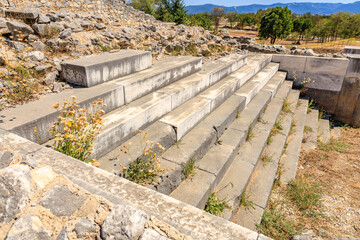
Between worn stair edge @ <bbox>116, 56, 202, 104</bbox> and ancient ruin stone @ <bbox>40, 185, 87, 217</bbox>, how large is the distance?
2189 millimetres

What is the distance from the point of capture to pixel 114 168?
2521 mm

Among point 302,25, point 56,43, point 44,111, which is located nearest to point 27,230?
point 44,111

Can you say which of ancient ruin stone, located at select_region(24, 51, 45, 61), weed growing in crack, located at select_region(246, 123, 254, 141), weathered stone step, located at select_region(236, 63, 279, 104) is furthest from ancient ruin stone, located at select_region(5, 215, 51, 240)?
weathered stone step, located at select_region(236, 63, 279, 104)

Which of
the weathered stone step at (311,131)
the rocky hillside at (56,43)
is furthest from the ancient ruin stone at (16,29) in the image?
the weathered stone step at (311,131)

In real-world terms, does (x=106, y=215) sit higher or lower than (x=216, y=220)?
higher

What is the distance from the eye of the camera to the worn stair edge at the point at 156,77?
360cm

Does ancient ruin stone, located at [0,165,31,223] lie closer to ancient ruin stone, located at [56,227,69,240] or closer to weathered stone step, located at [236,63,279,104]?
ancient ruin stone, located at [56,227,69,240]

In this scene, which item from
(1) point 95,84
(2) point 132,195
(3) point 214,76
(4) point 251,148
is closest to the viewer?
(2) point 132,195

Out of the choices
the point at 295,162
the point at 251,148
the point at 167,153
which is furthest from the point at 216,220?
the point at 295,162

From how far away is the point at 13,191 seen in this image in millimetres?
1325

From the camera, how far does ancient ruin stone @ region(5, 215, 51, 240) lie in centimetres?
114

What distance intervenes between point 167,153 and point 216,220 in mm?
1638

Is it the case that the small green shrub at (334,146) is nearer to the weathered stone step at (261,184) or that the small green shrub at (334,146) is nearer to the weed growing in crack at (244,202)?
the weathered stone step at (261,184)

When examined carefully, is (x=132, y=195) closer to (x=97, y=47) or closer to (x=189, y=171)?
(x=189, y=171)
